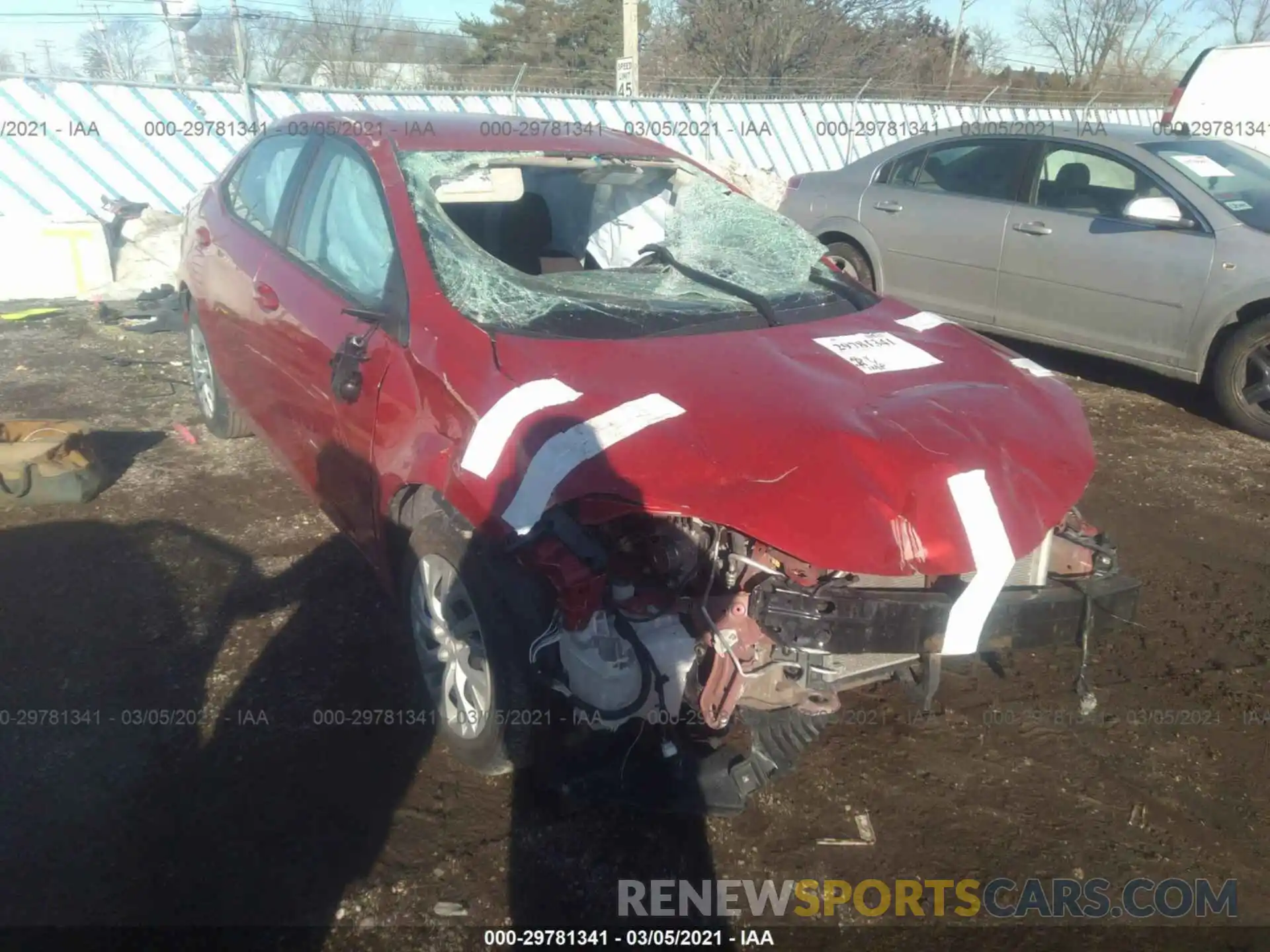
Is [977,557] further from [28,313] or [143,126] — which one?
[143,126]

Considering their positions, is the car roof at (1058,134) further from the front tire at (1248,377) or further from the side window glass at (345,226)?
the side window glass at (345,226)

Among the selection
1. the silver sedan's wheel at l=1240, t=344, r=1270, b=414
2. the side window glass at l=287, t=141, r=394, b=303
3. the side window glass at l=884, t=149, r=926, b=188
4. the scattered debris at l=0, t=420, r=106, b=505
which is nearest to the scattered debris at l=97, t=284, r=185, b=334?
the scattered debris at l=0, t=420, r=106, b=505

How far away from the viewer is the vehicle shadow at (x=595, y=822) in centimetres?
252

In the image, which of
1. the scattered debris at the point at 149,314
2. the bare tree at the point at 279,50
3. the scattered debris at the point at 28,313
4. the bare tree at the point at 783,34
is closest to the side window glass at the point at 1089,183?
the scattered debris at the point at 149,314

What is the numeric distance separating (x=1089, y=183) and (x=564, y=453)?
17.6ft

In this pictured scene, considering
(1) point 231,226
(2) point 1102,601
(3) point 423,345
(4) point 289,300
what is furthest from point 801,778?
(1) point 231,226

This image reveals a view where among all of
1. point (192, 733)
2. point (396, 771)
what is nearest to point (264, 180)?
point (192, 733)

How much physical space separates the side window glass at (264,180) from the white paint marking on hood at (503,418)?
1.97 meters

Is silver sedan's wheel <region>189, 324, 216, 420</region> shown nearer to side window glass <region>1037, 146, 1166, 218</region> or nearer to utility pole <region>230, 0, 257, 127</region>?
side window glass <region>1037, 146, 1166, 218</region>

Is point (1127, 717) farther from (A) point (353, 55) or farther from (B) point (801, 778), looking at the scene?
(A) point (353, 55)

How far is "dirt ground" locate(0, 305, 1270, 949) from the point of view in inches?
101

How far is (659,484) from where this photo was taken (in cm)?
241

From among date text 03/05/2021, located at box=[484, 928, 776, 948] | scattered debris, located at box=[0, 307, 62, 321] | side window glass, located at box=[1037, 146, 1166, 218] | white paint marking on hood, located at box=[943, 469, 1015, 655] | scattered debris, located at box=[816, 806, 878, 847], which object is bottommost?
date text 03/05/2021, located at box=[484, 928, 776, 948]

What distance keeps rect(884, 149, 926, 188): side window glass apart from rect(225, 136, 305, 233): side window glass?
460 centimetres
